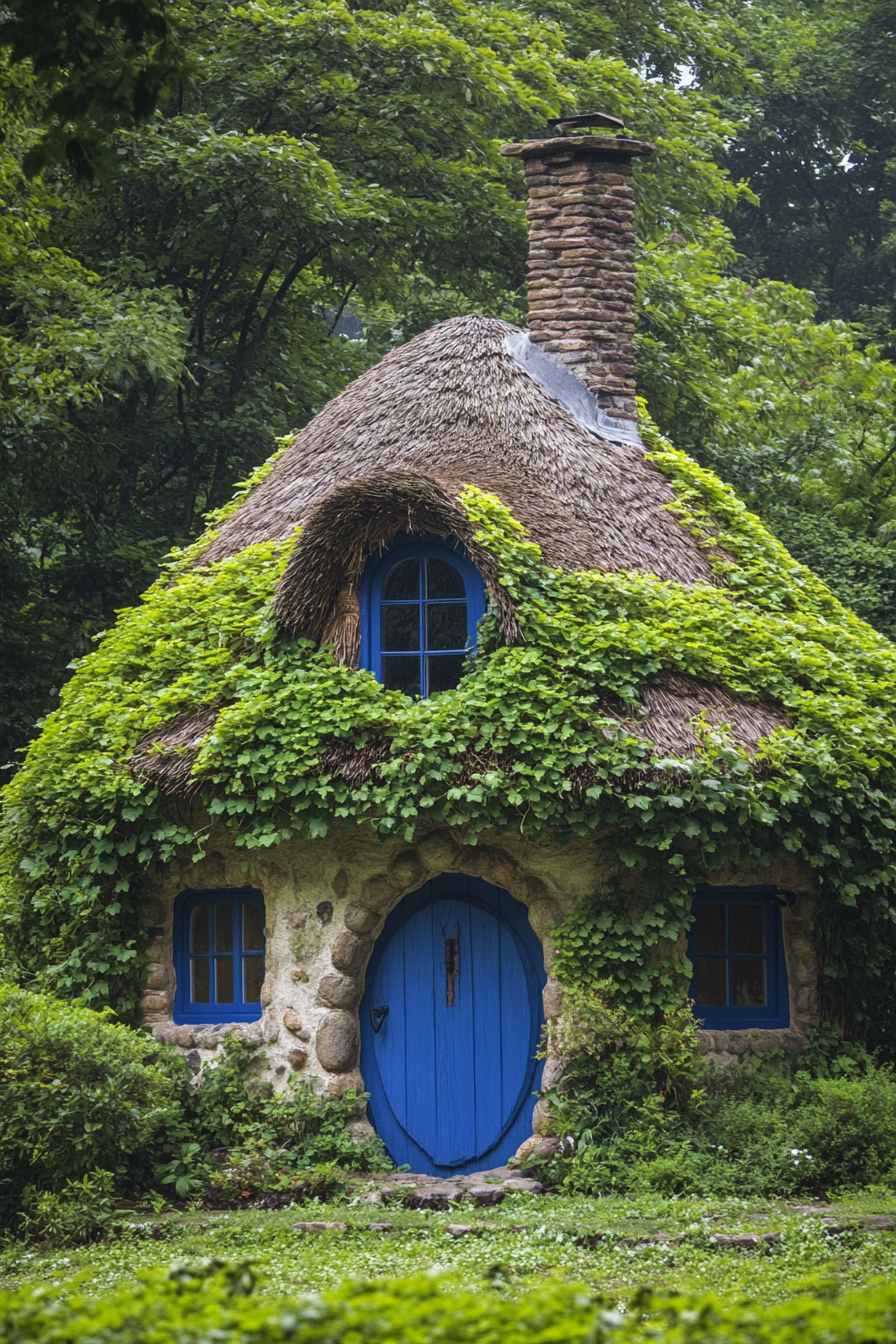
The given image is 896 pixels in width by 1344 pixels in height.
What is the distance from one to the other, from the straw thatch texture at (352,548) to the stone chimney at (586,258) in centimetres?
316

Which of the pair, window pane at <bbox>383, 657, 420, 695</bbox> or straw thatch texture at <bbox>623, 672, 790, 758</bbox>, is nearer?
straw thatch texture at <bbox>623, 672, 790, 758</bbox>

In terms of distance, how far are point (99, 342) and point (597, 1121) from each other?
26.8 ft

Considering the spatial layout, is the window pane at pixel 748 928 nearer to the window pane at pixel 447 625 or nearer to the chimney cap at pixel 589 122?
the window pane at pixel 447 625

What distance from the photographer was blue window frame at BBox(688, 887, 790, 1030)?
975 cm

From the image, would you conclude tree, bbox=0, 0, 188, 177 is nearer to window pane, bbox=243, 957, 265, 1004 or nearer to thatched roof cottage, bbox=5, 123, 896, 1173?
thatched roof cottage, bbox=5, 123, 896, 1173

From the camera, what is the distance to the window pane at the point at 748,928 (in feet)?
32.4

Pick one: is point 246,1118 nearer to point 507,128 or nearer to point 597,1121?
point 597,1121

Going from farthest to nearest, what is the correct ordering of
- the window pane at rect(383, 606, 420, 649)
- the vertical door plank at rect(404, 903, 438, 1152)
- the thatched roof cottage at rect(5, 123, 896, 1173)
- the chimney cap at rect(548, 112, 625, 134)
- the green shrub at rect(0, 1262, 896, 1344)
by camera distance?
the window pane at rect(383, 606, 420, 649) < the chimney cap at rect(548, 112, 625, 134) < the vertical door plank at rect(404, 903, 438, 1152) < the thatched roof cottage at rect(5, 123, 896, 1173) < the green shrub at rect(0, 1262, 896, 1344)

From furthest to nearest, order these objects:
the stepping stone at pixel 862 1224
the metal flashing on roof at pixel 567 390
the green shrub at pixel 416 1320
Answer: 1. the metal flashing on roof at pixel 567 390
2. the stepping stone at pixel 862 1224
3. the green shrub at pixel 416 1320

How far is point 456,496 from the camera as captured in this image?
9.42 metres

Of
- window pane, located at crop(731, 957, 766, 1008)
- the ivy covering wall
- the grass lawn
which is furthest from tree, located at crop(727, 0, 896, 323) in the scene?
the grass lawn

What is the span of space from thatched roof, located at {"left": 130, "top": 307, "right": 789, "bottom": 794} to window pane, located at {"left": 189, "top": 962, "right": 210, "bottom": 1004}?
1.41 metres

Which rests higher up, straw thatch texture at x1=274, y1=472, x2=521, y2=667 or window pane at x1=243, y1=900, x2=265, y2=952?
straw thatch texture at x1=274, y1=472, x2=521, y2=667

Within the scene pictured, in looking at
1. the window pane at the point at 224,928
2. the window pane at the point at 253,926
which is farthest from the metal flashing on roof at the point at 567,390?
the window pane at the point at 224,928
